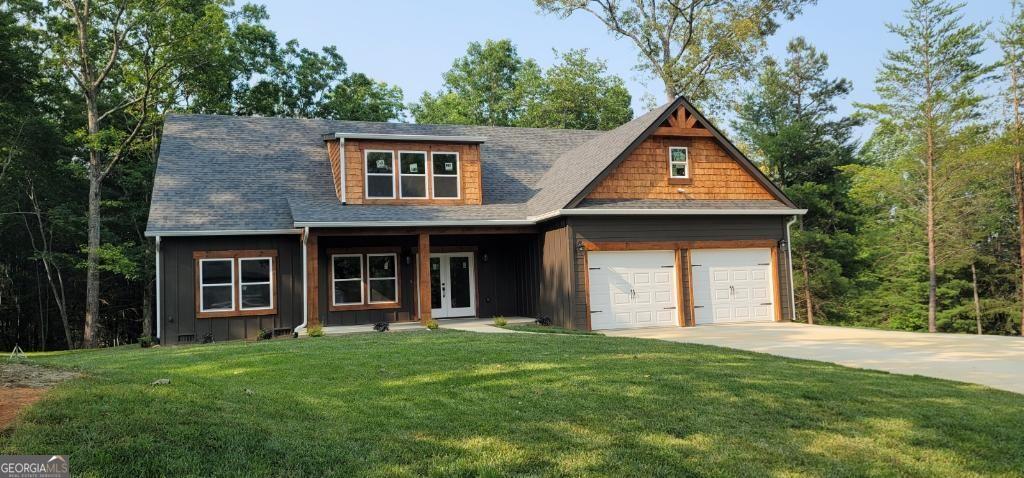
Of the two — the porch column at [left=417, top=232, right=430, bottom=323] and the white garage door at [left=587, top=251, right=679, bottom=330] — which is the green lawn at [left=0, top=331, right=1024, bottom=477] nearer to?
the porch column at [left=417, top=232, right=430, bottom=323]

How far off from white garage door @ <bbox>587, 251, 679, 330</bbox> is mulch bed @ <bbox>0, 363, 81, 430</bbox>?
34.6ft

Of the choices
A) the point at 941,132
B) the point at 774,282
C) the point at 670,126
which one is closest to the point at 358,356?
the point at 670,126

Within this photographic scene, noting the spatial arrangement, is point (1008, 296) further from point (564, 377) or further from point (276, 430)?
point (276, 430)

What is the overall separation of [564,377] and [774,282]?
1106cm

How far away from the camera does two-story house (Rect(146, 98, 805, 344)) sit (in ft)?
49.4

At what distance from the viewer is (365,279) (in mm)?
16562

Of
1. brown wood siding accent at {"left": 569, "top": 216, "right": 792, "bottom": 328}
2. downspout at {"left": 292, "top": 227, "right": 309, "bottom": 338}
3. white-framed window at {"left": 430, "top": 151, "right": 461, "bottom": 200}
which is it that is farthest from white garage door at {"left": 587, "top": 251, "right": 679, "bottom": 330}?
downspout at {"left": 292, "top": 227, "right": 309, "bottom": 338}

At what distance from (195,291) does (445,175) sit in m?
6.37

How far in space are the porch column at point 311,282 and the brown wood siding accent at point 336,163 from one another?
6.58 feet

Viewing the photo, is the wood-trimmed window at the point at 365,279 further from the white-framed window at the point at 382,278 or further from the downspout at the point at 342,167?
the downspout at the point at 342,167

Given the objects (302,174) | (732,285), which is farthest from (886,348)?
(302,174)

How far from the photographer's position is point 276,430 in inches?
197

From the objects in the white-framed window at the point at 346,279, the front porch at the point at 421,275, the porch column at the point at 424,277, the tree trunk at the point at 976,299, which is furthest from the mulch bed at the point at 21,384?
the tree trunk at the point at 976,299

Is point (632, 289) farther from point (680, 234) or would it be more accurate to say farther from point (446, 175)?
point (446, 175)
